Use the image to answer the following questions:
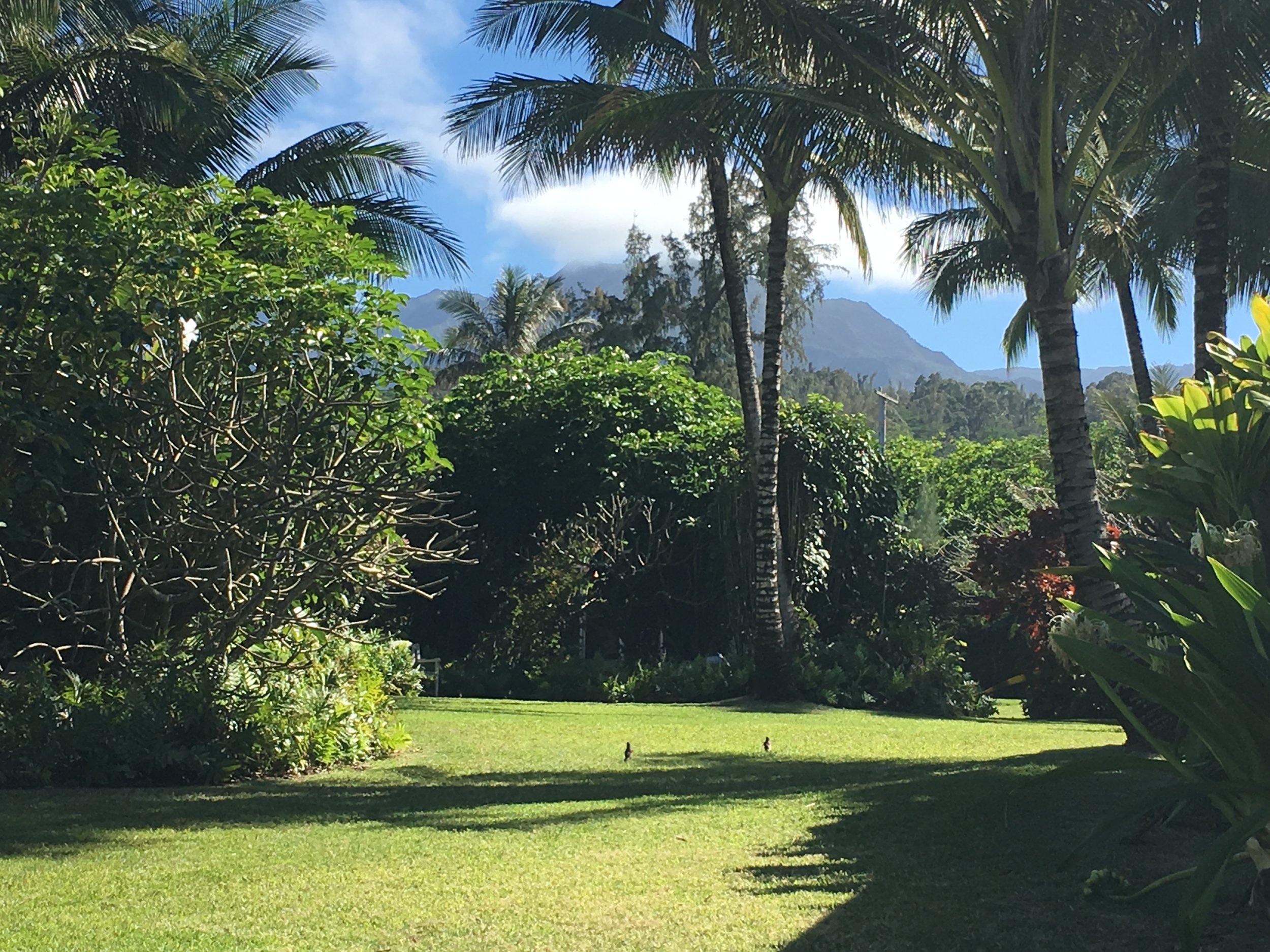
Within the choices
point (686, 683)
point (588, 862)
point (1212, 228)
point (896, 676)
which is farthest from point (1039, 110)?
point (686, 683)

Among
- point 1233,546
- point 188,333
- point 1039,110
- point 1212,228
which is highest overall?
point 1039,110

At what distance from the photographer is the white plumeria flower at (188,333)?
911 centimetres

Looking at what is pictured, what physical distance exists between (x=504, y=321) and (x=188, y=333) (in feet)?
121

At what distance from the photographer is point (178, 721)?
889cm

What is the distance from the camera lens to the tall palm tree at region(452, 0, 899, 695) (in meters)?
11.4

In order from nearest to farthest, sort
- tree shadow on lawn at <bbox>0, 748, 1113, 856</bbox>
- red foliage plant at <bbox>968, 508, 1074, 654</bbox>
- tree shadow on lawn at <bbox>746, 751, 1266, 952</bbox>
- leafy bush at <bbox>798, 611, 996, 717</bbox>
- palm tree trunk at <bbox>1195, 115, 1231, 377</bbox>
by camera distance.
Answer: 1. tree shadow on lawn at <bbox>746, 751, 1266, 952</bbox>
2. tree shadow on lawn at <bbox>0, 748, 1113, 856</bbox>
3. palm tree trunk at <bbox>1195, 115, 1231, 377</bbox>
4. red foliage plant at <bbox>968, 508, 1074, 654</bbox>
5. leafy bush at <bbox>798, 611, 996, 717</bbox>

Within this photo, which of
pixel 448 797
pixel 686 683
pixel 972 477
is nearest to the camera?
pixel 448 797

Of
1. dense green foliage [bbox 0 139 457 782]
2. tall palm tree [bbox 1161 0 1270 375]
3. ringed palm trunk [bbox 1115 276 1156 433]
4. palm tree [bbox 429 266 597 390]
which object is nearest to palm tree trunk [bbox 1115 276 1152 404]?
ringed palm trunk [bbox 1115 276 1156 433]

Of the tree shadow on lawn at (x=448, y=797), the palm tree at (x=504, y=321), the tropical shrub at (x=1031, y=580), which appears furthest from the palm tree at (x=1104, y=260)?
the palm tree at (x=504, y=321)

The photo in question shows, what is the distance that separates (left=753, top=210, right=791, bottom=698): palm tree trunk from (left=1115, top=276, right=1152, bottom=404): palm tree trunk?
8587 millimetres

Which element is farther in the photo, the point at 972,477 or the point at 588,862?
the point at 972,477

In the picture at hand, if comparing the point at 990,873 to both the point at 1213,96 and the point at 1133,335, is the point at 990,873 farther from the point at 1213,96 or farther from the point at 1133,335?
the point at 1133,335

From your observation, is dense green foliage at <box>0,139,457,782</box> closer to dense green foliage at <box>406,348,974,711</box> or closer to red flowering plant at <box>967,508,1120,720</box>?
red flowering plant at <box>967,508,1120,720</box>

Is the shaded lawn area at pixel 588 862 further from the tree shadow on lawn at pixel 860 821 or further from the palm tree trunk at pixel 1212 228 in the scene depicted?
the palm tree trunk at pixel 1212 228
